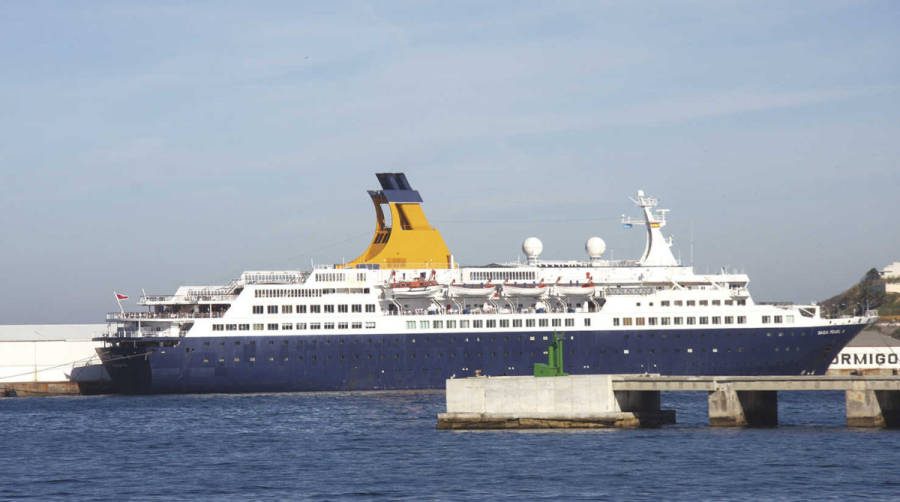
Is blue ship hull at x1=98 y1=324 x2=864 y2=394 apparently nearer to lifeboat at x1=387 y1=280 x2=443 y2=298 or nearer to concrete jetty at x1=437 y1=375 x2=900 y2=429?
lifeboat at x1=387 y1=280 x2=443 y2=298

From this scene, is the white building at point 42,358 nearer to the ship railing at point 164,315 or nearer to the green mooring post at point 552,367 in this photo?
the ship railing at point 164,315

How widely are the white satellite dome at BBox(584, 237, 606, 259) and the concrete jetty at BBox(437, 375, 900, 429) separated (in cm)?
2688

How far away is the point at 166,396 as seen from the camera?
67562 mm

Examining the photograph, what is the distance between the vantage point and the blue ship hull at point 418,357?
222 ft

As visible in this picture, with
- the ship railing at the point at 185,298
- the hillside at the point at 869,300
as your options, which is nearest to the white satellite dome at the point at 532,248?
the ship railing at the point at 185,298

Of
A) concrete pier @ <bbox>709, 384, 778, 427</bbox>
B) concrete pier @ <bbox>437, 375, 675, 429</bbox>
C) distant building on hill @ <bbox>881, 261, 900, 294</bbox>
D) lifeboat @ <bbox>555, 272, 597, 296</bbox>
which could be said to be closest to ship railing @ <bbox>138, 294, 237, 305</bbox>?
lifeboat @ <bbox>555, 272, 597, 296</bbox>

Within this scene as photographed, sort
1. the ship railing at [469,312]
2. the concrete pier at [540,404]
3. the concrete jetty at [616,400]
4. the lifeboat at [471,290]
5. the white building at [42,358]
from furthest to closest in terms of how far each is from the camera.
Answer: the white building at [42,358], the lifeboat at [471,290], the ship railing at [469,312], the concrete pier at [540,404], the concrete jetty at [616,400]

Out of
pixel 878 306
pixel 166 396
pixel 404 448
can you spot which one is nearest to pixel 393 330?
pixel 166 396

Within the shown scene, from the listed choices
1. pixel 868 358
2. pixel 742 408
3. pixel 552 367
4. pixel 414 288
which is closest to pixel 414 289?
pixel 414 288

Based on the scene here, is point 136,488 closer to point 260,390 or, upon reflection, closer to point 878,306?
point 260,390

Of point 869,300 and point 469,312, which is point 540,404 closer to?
point 469,312

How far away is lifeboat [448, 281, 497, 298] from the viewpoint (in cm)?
7056

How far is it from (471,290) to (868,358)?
1164 inches

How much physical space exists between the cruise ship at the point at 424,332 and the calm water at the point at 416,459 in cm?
1116
